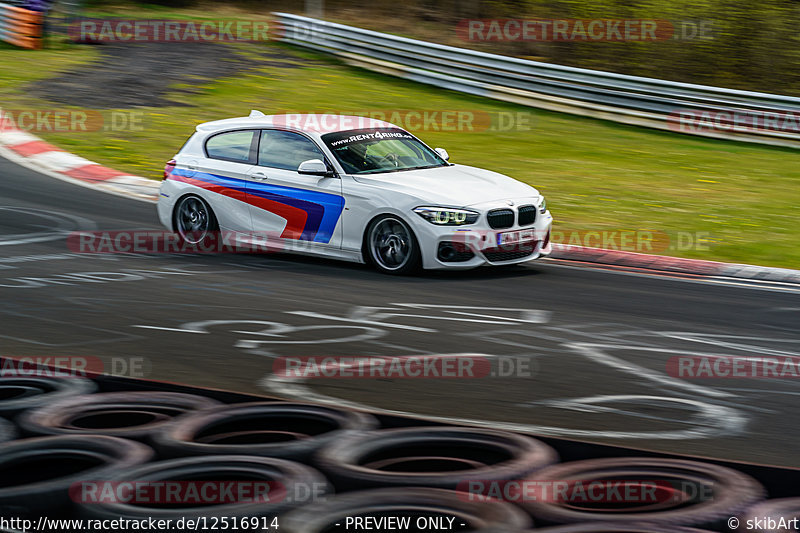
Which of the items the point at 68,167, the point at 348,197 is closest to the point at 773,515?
the point at 348,197

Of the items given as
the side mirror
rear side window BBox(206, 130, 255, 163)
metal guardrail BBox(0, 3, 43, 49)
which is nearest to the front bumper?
the side mirror

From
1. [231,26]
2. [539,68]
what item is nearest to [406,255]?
[539,68]

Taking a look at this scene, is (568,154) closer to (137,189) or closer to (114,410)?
(137,189)

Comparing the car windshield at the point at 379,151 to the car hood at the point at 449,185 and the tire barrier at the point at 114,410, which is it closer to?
the car hood at the point at 449,185

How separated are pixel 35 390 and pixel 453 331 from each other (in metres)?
3.29

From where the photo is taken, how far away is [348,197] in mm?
10453

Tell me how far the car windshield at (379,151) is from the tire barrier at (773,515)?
709 centimetres

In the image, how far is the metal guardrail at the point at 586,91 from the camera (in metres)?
20.6

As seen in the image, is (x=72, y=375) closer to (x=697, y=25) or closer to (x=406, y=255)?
(x=406, y=255)

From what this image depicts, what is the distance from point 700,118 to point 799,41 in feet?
15.7

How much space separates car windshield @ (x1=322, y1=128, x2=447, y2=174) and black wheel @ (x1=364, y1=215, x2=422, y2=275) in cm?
70

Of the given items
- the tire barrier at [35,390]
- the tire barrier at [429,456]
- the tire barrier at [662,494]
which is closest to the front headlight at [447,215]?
the tire barrier at [35,390]

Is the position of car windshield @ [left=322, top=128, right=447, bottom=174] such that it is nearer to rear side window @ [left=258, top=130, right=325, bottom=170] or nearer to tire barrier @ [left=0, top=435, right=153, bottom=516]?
rear side window @ [left=258, top=130, right=325, bottom=170]

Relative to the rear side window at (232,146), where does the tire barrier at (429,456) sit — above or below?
below
